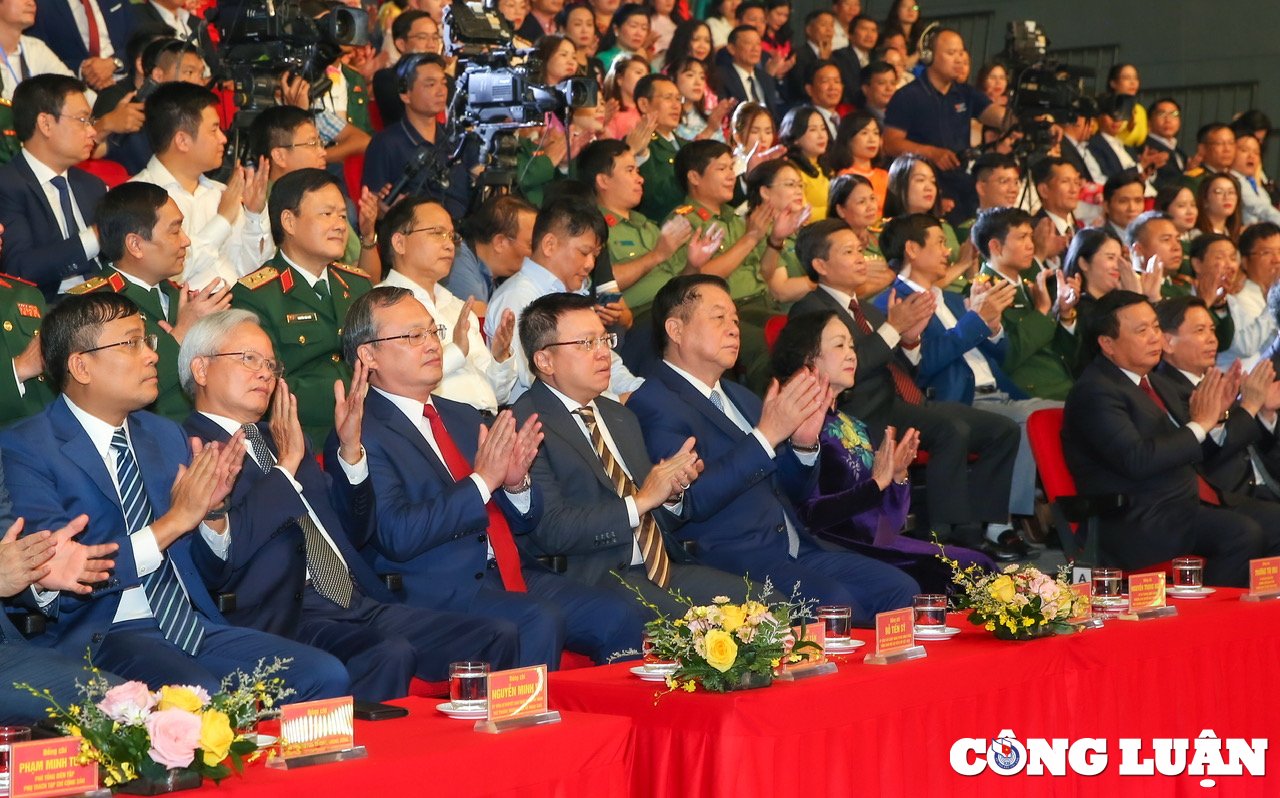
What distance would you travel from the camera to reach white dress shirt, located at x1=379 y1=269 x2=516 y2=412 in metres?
4.40

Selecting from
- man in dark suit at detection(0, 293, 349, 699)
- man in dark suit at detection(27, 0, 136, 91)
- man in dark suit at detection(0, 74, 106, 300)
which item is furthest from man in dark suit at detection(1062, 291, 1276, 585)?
man in dark suit at detection(27, 0, 136, 91)

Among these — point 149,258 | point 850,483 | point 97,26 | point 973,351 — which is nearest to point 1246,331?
point 973,351

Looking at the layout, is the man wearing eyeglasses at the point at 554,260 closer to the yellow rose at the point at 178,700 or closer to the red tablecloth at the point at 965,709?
the red tablecloth at the point at 965,709

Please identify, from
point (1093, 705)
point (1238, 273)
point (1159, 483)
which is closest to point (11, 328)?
point (1093, 705)

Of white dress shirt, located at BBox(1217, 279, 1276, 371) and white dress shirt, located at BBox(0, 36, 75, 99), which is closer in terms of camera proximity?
white dress shirt, located at BBox(0, 36, 75, 99)

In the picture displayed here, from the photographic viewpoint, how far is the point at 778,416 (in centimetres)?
383

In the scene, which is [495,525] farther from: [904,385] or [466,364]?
[904,385]

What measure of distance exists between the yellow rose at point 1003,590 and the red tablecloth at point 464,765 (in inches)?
39.5

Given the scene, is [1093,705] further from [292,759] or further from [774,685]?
[292,759]

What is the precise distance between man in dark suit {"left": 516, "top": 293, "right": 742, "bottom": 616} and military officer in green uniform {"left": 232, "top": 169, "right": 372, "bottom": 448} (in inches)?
25.5

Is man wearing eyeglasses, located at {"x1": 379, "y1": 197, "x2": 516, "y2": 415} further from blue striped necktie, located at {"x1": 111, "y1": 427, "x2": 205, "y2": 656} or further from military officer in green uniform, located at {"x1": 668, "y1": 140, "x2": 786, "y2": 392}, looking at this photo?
blue striped necktie, located at {"x1": 111, "y1": 427, "x2": 205, "y2": 656}

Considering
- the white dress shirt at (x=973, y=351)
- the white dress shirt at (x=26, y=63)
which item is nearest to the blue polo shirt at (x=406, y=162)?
the white dress shirt at (x=26, y=63)

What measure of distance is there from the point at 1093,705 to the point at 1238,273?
14.3ft

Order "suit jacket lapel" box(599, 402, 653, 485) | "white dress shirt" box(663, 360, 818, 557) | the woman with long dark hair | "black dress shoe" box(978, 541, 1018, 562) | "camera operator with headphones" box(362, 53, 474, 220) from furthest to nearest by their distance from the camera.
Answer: "camera operator with headphones" box(362, 53, 474, 220)
"black dress shoe" box(978, 541, 1018, 562)
the woman with long dark hair
"white dress shirt" box(663, 360, 818, 557)
"suit jacket lapel" box(599, 402, 653, 485)
